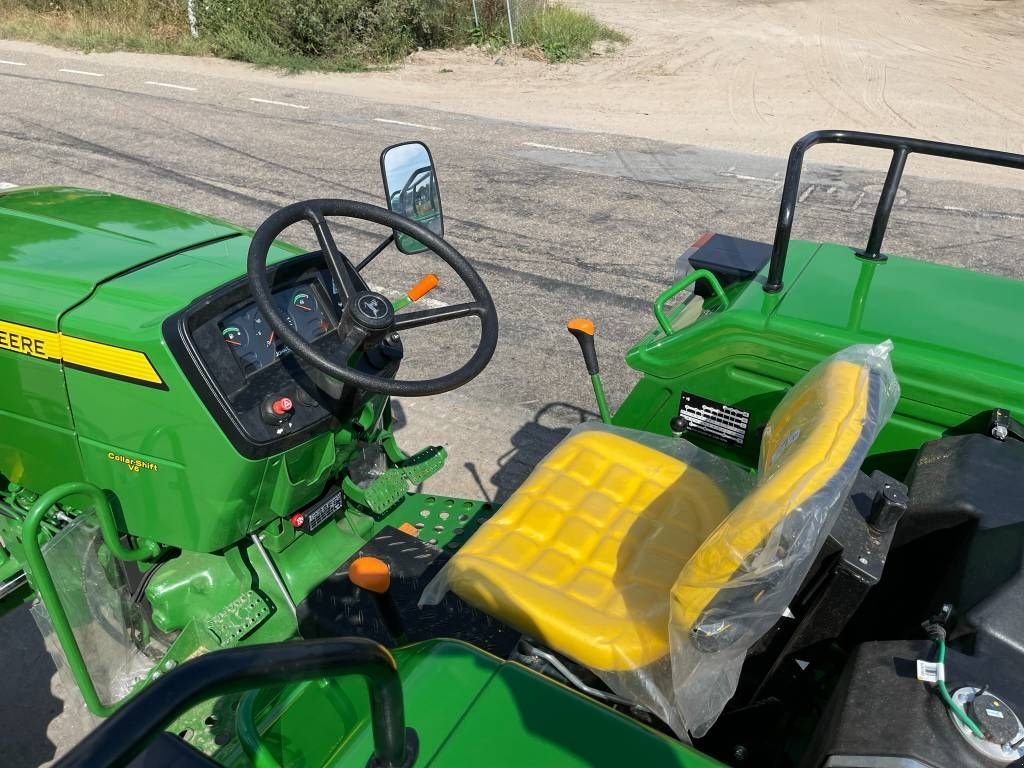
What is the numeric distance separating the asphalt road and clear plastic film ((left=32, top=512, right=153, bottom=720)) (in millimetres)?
391

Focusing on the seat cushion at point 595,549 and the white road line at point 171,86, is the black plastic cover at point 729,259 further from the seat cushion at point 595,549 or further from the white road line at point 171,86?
the white road line at point 171,86

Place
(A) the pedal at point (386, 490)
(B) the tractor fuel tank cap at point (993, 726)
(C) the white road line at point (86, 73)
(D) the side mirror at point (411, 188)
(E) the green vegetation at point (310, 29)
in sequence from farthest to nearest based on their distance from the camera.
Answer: (E) the green vegetation at point (310, 29)
(C) the white road line at point (86, 73)
(A) the pedal at point (386, 490)
(D) the side mirror at point (411, 188)
(B) the tractor fuel tank cap at point (993, 726)

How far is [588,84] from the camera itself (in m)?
11.7

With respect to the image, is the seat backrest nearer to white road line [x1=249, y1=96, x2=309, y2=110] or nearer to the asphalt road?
the asphalt road

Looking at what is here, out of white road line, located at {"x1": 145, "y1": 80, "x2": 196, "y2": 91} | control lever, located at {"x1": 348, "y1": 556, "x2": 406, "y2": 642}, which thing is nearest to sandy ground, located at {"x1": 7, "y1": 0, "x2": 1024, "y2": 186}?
white road line, located at {"x1": 145, "y1": 80, "x2": 196, "y2": 91}

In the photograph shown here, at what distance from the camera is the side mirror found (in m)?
2.51

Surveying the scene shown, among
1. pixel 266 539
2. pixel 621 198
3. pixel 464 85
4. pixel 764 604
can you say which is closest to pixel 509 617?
pixel 764 604

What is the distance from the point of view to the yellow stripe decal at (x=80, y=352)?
2.06 meters

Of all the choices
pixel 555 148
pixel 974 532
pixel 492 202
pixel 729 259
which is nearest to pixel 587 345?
pixel 729 259

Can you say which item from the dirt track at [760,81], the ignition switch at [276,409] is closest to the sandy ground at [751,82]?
the dirt track at [760,81]

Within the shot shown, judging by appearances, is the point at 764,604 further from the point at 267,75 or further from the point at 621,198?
the point at 267,75

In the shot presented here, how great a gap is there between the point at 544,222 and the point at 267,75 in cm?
716

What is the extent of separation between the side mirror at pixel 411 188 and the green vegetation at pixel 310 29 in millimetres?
10508

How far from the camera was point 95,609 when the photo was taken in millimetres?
2180
